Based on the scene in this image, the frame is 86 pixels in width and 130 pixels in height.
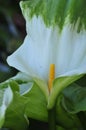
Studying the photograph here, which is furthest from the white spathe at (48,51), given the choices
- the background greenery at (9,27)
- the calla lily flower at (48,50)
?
the background greenery at (9,27)

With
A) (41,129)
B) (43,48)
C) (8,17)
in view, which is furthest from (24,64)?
(8,17)

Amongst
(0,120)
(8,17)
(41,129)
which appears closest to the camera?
(0,120)

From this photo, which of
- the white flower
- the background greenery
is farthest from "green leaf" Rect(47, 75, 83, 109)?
the background greenery

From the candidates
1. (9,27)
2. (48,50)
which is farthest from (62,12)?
(9,27)

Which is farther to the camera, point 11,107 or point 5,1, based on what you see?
point 5,1

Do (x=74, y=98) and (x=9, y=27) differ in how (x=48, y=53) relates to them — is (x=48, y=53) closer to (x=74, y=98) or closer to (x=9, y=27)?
(x=74, y=98)

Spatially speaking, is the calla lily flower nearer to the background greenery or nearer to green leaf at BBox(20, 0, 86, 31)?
green leaf at BBox(20, 0, 86, 31)

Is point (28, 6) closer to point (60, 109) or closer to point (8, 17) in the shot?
point (60, 109)
